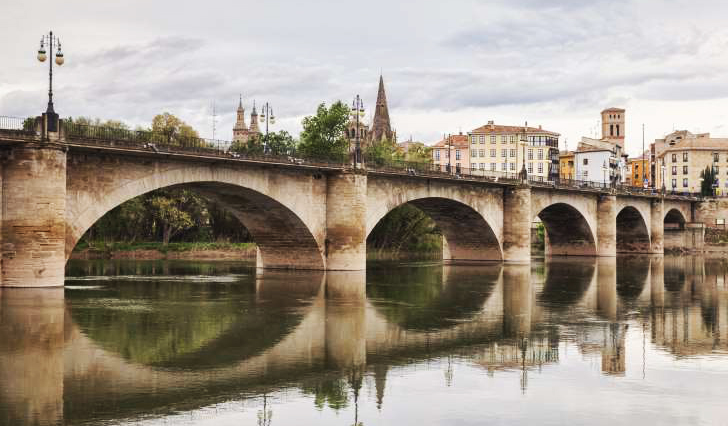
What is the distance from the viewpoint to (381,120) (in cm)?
16575

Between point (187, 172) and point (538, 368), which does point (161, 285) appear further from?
point (538, 368)

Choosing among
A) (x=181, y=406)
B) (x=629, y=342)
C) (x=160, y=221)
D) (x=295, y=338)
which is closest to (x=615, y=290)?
(x=629, y=342)

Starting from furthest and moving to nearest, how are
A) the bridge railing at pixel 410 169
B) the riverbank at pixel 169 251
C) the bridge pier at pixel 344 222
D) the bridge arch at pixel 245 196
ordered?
the riverbank at pixel 169 251, the bridge railing at pixel 410 169, the bridge pier at pixel 344 222, the bridge arch at pixel 245 196

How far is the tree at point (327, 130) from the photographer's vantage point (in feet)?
282

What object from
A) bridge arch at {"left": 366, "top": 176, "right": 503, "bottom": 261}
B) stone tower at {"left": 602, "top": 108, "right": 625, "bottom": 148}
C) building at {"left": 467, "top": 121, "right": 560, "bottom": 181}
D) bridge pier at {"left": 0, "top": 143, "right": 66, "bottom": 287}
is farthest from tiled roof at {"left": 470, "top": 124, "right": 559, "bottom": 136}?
bridge pier at {"left": 0, "top": 143, "right": 66, "bottom": 287}

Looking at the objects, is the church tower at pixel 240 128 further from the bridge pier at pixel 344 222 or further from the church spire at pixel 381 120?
the bridge pier at pixel 344 222

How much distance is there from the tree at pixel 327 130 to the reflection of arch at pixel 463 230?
19.8 meters

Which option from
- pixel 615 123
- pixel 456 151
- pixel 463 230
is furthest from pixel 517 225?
pixel 615 123

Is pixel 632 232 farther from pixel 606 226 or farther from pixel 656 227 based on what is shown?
pixel 606 226

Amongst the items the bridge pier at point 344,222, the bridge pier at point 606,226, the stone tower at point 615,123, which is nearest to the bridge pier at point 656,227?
the bridge pier at point 606,226

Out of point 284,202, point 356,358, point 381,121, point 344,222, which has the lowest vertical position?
point 356,358

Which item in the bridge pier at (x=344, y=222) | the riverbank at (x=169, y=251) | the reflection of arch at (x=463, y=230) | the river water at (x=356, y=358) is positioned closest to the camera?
the river water at (x=356, y=358)

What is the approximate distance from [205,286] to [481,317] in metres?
16.6

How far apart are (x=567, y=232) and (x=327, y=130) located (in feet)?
85.6
